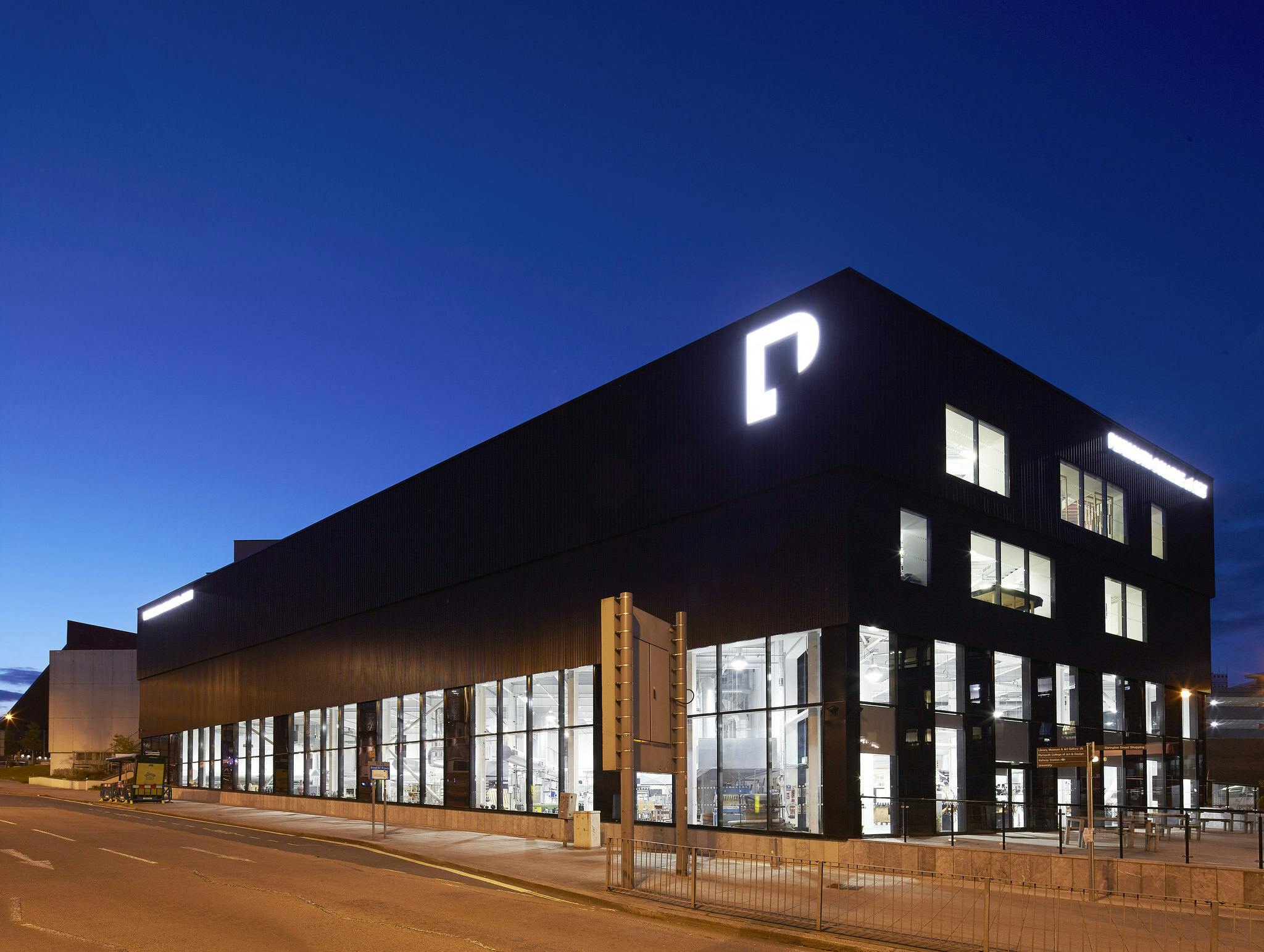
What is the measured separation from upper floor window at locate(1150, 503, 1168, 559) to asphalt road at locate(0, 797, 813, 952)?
26285mm

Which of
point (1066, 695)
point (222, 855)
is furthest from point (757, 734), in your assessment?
point (222, 855)

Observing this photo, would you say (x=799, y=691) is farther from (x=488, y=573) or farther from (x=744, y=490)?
(x=488, y=573)

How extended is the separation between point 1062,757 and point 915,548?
8.57 metres

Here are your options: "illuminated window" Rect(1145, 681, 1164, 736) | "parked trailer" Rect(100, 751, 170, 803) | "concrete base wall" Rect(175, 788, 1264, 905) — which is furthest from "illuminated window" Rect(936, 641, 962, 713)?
"parked trailer" Rect(100, 751, 170, 803)

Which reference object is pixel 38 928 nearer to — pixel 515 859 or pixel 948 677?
pixel 515 859

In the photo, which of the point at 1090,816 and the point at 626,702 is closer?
the point at 1090,816

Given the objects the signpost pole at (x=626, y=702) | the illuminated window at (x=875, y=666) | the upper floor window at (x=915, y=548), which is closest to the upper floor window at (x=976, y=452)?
the upper floor window at (x=915, y=548)

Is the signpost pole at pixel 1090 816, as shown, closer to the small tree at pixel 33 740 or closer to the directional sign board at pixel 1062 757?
the directional sign board at pixel 1062 757

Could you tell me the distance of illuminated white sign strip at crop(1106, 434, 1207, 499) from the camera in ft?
117

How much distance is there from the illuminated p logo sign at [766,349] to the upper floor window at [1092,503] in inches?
430

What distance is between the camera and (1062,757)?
1920 cm

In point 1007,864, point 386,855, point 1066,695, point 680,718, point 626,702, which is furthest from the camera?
point 1066,695

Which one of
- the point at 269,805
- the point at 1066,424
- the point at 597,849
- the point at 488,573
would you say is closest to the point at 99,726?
the point at 269,805

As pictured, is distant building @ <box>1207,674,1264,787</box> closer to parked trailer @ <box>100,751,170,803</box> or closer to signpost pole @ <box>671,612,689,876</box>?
signpost pole @ <box>671,612,689,876</box>
